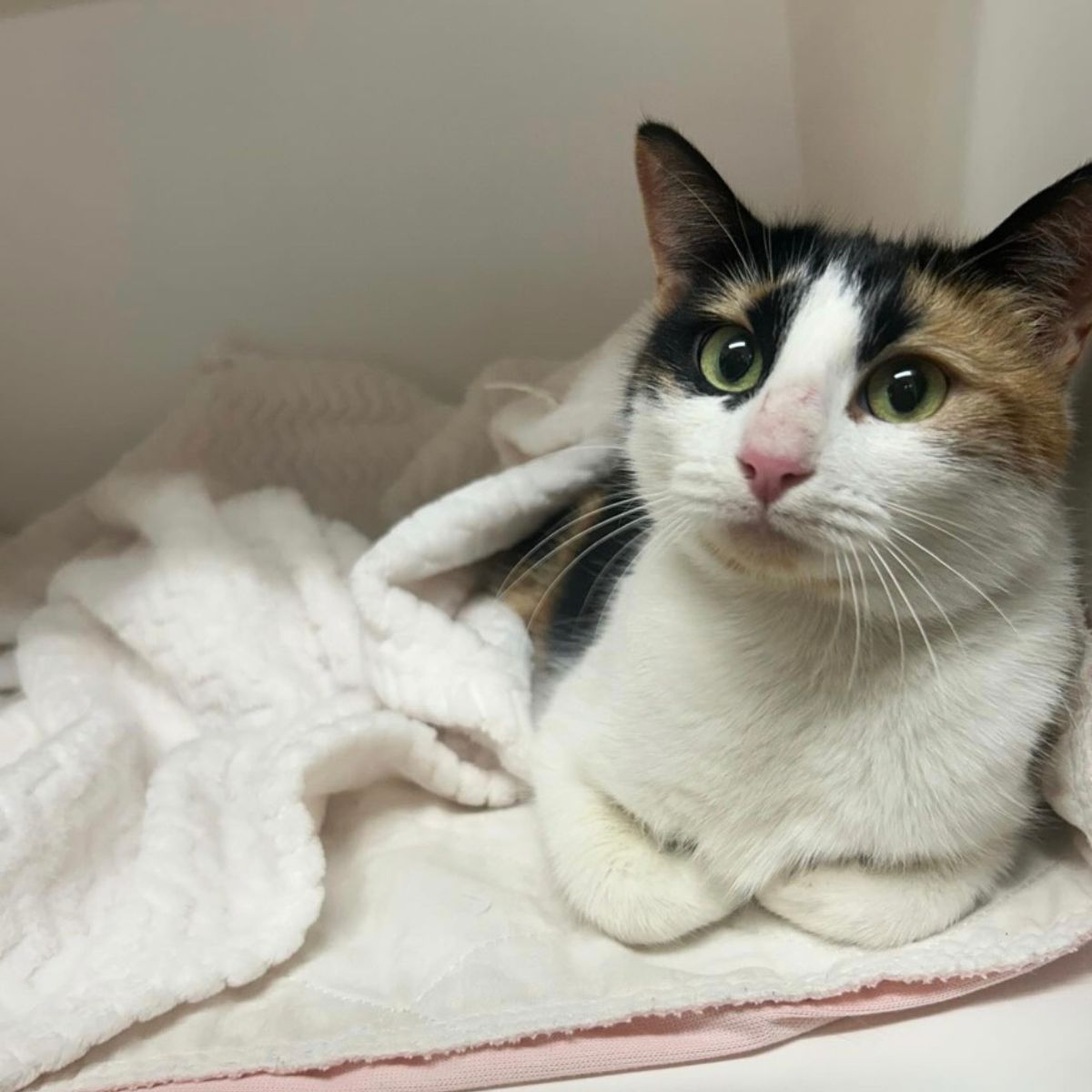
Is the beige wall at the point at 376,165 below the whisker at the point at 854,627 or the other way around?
the other way around

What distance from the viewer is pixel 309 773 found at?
943 millimetres

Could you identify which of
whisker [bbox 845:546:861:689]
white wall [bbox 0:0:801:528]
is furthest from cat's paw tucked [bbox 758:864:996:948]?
white wall [bbox 0:0:801:528]

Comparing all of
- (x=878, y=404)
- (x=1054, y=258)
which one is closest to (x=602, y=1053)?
(x=878, y=404)

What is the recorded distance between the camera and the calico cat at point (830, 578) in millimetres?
633

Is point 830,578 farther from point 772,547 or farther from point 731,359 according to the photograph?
point 731,359

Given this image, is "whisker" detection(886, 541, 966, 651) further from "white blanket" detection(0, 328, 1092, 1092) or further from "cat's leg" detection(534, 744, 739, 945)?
"cat's leg" detection(534, 744, 739, 945)

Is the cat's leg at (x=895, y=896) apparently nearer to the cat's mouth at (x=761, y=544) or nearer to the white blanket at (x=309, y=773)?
the white blanket at (x=309, y=773)

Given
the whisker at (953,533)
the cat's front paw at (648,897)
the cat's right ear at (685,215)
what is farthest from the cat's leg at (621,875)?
the cat's right ear at (685,215)

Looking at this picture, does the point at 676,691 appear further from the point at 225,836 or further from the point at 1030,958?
the point at 225,836

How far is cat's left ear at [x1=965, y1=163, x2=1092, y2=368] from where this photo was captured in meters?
0.64

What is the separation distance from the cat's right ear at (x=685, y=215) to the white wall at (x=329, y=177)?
45cm

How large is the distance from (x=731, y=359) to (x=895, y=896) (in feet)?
1.39

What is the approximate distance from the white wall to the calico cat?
1.50ft

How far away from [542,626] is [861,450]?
59 centimetres
